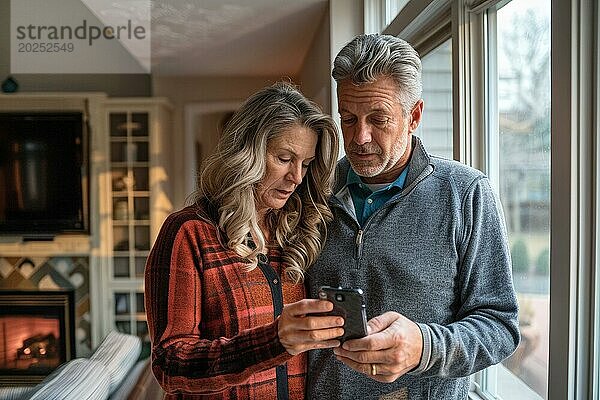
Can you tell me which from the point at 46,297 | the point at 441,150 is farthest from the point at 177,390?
the point at 46,297

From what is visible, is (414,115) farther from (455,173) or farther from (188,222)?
(188,222)

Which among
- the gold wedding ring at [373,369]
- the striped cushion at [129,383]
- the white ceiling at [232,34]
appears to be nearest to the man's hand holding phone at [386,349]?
the gold wedding ring at [373,369]

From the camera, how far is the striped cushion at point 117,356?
3154 millimetres

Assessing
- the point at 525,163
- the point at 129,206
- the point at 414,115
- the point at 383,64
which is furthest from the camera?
the point at 129,206

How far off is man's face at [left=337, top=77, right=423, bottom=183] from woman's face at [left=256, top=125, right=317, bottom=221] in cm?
9

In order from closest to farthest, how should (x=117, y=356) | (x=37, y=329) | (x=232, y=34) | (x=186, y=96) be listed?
(x=117, y=356), (x=232, y=34), (x=37, y=329), (x=186, y=96)

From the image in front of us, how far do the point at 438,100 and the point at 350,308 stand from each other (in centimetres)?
171

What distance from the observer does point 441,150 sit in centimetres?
279

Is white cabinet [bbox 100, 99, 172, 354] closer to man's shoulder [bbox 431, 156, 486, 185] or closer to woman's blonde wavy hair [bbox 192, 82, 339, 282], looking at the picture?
woman's blonde wavy hair [bbox 192, 82, 339, 282]

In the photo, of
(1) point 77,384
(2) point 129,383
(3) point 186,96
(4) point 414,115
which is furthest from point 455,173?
(3) point 186,96

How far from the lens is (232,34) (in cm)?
497

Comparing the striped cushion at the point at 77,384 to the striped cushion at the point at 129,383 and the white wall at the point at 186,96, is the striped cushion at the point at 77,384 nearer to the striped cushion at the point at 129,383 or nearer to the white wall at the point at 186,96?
the striped cushion at the point at 129,383

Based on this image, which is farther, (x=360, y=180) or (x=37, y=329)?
(x=37, y=329)

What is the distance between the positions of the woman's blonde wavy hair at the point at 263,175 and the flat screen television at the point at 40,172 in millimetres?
4756
